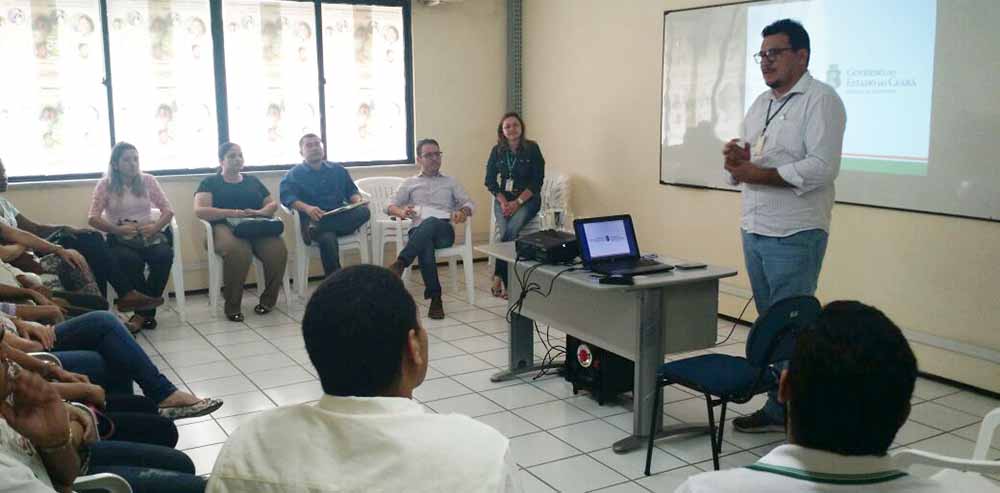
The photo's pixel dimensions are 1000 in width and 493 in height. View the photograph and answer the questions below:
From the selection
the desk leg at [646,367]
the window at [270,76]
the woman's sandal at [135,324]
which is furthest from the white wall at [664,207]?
the woman's sandal at [135,324]

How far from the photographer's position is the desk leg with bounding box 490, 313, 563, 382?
14.3 feet

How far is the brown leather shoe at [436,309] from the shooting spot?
568 cm

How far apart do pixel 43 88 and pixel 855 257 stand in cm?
539

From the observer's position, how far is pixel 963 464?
168 cm

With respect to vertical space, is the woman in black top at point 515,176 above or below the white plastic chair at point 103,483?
above

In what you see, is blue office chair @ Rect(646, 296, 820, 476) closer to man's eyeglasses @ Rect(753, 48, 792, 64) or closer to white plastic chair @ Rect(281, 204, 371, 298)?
man's eyeglasses @ Rect(753, 48, 792, 64)

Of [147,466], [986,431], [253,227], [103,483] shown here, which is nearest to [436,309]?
[253,227]

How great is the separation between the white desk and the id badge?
487 millimetres

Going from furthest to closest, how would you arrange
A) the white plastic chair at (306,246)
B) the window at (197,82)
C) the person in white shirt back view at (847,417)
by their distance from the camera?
the white plastic chair at (306,246) → the window at (197,82) → the person in white shirt back view at (847,417)

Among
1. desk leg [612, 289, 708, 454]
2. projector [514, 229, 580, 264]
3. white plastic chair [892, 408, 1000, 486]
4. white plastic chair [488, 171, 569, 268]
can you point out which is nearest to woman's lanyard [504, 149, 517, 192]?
white plastic chair [488, 171, 569, 268]

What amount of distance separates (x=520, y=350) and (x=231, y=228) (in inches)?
99.5

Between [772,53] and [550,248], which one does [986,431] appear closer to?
[772,53]

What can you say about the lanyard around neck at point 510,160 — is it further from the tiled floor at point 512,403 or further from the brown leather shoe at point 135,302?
the brown leather shoe at point 135,302

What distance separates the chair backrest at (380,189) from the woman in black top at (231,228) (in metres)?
0.83
